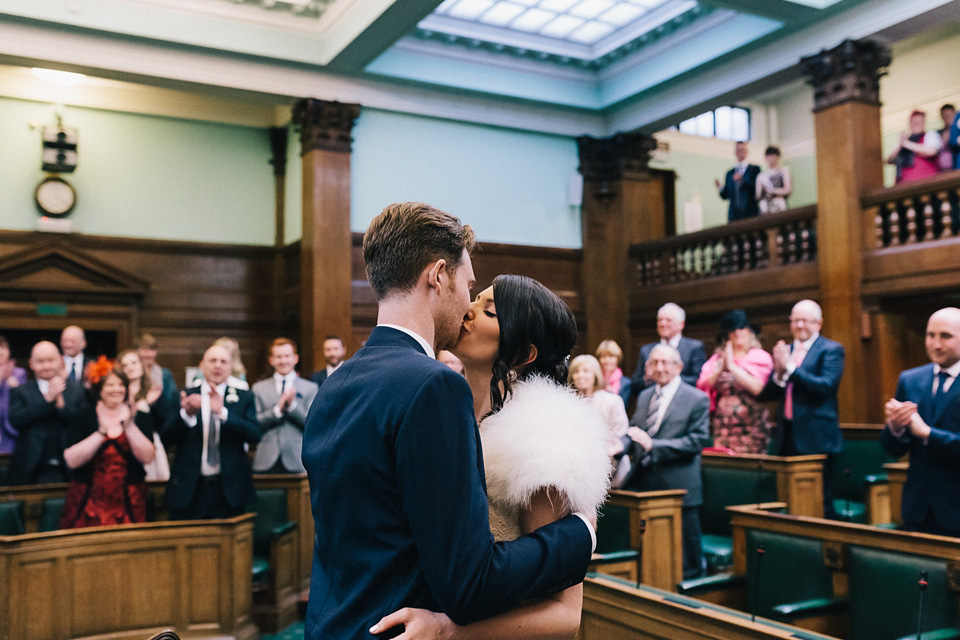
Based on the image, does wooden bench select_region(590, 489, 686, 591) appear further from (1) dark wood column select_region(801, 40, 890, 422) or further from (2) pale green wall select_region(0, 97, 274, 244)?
(2) pale green wall select_region(0, 97, 274, 244)

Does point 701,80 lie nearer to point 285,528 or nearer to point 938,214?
point 938,214

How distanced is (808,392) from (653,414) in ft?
3.68

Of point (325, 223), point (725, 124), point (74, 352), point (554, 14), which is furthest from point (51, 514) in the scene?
point (725, 124)

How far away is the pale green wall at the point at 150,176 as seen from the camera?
29.3ft

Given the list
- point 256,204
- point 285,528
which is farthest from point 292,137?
point 285,528

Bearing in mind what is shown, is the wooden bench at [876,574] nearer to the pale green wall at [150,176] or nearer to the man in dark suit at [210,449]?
the man in dark suit at [210,449]

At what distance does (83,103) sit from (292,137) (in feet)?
7.22

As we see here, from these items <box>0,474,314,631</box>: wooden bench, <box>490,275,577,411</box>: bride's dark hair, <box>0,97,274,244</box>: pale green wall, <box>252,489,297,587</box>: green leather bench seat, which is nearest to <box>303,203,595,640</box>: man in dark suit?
<box>490,275,577,411</box>: bride's dark hair

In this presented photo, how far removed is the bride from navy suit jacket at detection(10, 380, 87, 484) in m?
4.74

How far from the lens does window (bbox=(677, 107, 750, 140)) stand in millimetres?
13094

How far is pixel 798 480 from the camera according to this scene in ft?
17.2

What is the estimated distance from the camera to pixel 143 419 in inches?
192

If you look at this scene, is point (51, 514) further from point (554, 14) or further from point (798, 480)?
point (554, 14)

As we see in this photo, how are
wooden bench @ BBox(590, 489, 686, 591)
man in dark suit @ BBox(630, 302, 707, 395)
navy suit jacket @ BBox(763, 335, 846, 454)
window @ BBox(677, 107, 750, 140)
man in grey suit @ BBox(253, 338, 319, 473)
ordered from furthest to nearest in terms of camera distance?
window @ BBox(677, 107, 750, 140) → man in dark suit @ BBox(630, 302, 707, 395) → man in grey suit @ BBox(253, 338, 319, 473) → navy suit jacket @ BBox(763, 335, 846, 454) → wooden bench @ BBox(590, 489, 686, 591)
